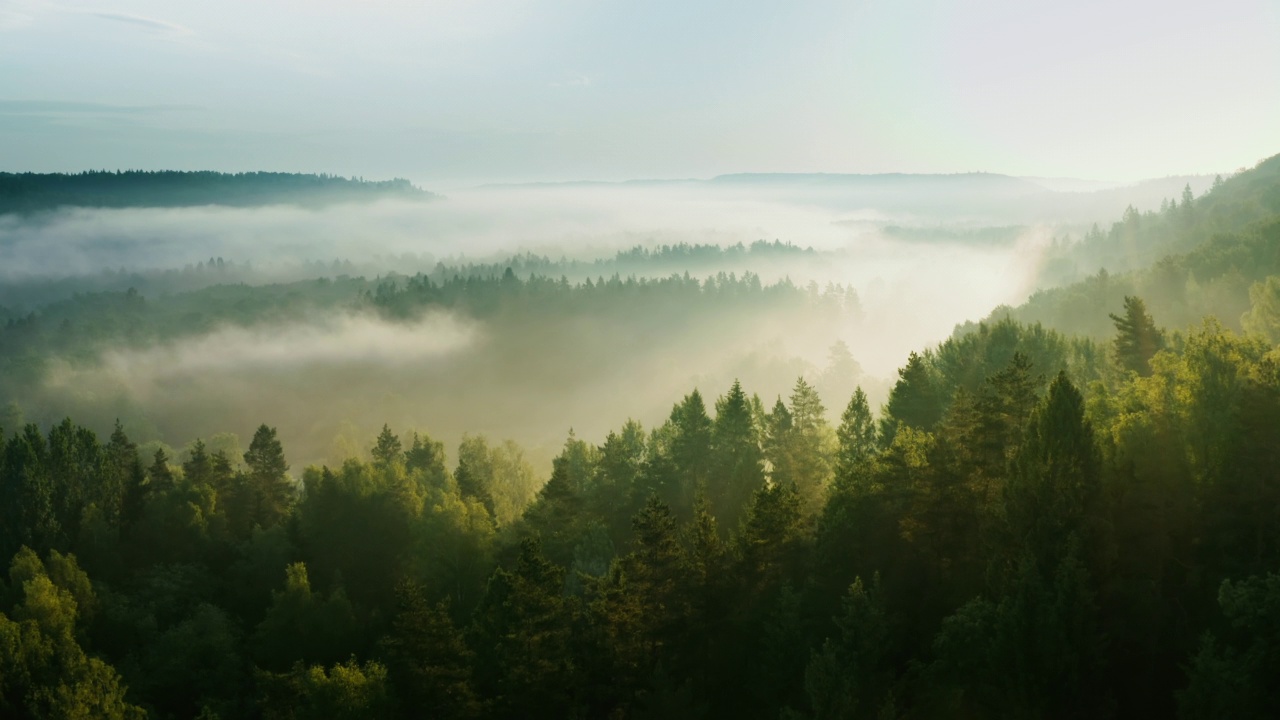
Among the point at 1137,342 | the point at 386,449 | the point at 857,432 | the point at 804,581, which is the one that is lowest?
the point at 386,449

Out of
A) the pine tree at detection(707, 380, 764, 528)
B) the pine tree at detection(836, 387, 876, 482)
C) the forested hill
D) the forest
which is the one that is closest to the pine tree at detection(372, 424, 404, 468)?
the forest

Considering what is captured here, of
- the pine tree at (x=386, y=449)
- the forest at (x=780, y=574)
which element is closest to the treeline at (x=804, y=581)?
the forest at (x=780, y=574)

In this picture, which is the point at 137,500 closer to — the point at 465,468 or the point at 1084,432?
the point at 465,468

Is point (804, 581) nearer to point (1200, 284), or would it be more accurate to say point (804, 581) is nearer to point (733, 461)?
point (733, 461)

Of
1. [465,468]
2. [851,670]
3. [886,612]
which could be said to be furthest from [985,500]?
[465,468]

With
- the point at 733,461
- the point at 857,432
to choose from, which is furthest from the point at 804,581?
the point at 733,461

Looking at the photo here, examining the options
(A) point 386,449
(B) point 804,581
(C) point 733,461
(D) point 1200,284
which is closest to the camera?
Result: (B) point 804,581
